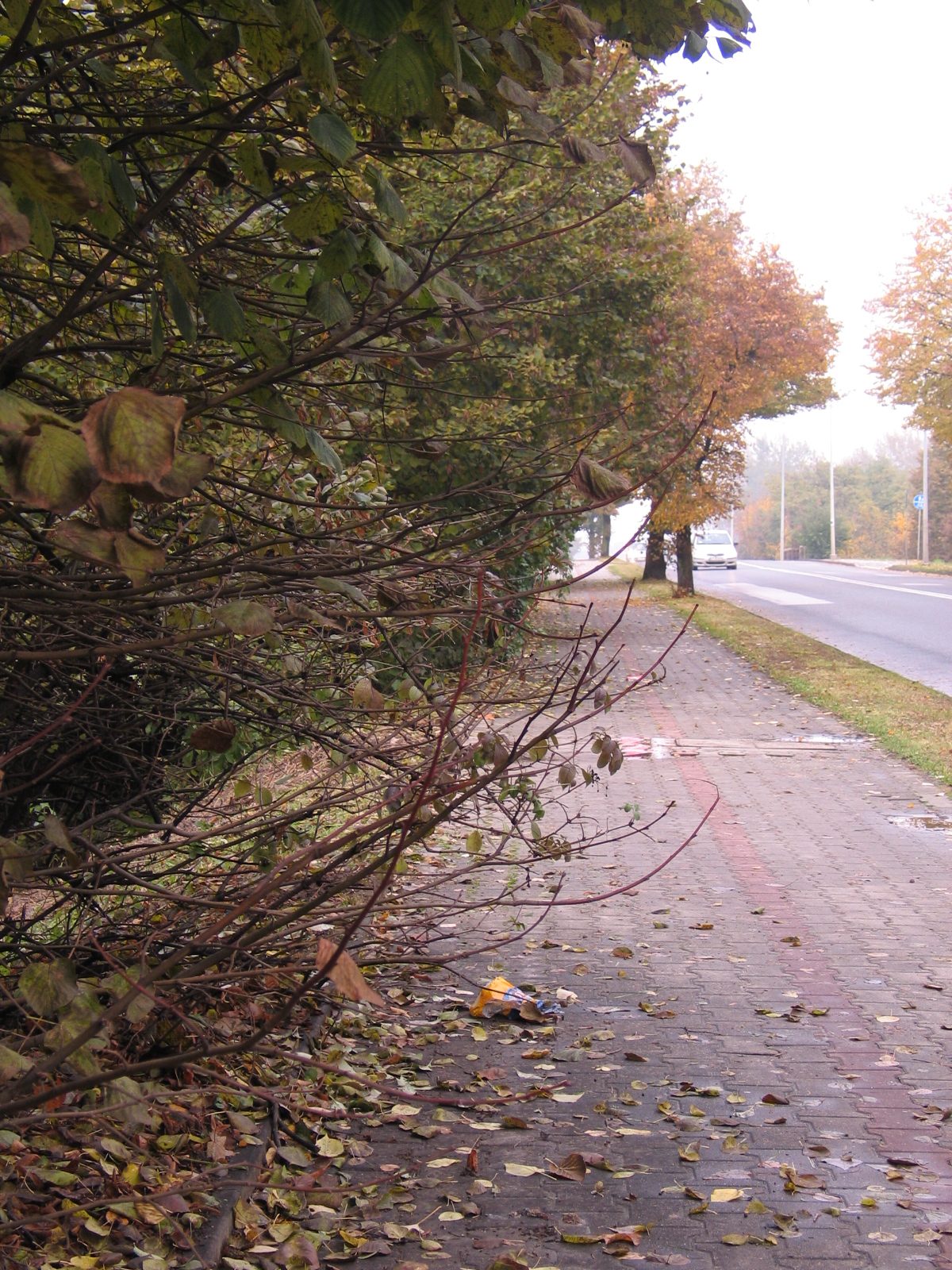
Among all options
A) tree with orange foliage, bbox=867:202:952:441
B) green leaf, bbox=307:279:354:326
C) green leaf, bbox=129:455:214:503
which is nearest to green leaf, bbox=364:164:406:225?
green leaf, bbox=307:279:354:326

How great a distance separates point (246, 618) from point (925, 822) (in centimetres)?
819

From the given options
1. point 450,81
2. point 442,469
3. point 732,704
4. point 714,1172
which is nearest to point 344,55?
point 450,81

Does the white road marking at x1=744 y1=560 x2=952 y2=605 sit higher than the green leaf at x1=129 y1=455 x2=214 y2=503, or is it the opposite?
the green leaf at x1=129 y1=455 x2=214 y2=503

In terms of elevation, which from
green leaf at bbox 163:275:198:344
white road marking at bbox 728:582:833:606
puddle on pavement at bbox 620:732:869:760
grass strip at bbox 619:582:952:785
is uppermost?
green leaf at bbox 163:275:198:344

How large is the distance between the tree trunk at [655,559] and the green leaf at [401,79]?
85.5ft

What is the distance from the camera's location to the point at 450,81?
2.68 meters

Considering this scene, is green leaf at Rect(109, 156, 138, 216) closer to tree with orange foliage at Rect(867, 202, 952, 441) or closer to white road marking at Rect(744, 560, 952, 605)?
white road marking at Rect(744, 560, 952, 605)

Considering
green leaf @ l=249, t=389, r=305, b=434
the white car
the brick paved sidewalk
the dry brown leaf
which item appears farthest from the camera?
the white car

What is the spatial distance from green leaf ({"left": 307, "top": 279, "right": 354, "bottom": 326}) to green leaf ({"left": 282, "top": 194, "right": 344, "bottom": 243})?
0.12 meters

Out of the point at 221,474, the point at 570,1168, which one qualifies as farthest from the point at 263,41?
→ the point at 570,1168

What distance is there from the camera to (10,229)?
152 centimetres

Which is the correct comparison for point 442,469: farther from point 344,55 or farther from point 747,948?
point 344,55

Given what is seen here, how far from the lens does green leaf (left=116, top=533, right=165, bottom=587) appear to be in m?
1.76

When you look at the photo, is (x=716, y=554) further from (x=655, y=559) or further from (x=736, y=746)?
(x=736, y=746)
